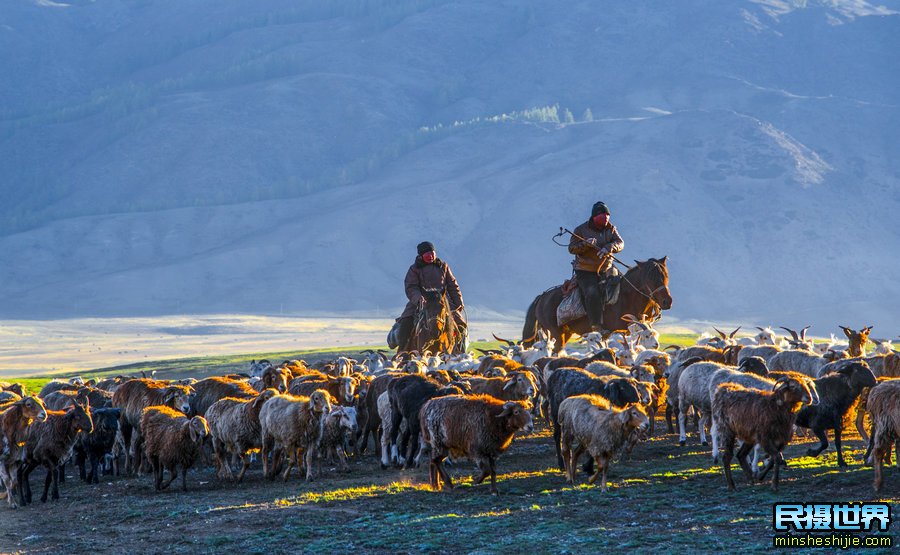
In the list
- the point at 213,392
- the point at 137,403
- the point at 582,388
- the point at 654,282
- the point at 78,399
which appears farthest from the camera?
the point at 654,282

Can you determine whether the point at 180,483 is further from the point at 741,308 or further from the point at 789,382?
the point at 741,308

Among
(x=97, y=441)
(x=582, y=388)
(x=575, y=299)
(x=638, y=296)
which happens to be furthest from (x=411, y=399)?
(x=575, y=299)

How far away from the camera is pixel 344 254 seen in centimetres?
15025

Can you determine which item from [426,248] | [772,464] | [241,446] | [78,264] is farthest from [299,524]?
[78,264]

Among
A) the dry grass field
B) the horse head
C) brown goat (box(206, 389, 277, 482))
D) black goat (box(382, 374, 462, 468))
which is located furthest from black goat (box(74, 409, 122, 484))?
the horse head

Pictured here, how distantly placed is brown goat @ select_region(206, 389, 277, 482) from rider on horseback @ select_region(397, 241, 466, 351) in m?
12.0

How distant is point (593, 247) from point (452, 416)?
1351cm

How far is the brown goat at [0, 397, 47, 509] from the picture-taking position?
17219 mm

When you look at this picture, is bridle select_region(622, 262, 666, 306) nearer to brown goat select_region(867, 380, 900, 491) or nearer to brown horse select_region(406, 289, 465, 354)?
brown horse select_region(406, 289, 465, 354)

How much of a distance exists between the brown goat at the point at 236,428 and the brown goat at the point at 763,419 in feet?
20.7

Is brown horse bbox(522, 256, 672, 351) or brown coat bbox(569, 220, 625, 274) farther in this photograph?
brown coat bbox(569, 220, 625, 274)

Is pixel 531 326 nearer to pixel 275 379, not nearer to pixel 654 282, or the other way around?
pixel 654 282

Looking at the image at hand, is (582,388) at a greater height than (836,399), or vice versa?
(582,388)

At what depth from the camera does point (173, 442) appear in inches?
689
